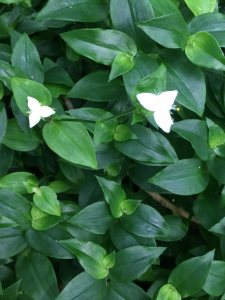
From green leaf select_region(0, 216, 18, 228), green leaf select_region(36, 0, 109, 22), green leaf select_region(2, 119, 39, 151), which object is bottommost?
green leaf select_region(0, 216, 18, 228)

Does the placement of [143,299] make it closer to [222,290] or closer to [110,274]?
[110,274]

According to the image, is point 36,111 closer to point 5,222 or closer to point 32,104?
point 32,104

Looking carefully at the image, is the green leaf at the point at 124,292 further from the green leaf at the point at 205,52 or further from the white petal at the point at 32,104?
the green leaf at the point at 205,52

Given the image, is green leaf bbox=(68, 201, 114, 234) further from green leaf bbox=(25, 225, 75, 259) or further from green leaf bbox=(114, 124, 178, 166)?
green leaf bbox=(114, 124, 178, 166)

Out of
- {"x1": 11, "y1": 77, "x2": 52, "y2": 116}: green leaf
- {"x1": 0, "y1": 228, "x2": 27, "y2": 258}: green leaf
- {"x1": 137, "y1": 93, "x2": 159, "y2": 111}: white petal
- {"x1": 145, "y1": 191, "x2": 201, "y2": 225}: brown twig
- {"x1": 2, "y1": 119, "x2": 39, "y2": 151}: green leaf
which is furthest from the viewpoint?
{"x1": 145, "y1": 191, "x2": 201, "y2": 225}: brown twig

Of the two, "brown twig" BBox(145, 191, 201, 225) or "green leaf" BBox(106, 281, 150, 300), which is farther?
"brown twig" BBox(145, 191, 201, 225)

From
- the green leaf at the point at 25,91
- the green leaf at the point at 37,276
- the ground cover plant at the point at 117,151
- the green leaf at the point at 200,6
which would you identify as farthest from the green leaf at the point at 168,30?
the green leaf at the point at 37,276

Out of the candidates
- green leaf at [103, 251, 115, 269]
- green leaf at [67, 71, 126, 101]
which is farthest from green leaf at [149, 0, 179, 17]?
green leaf at [103, 251, 115, 269]
